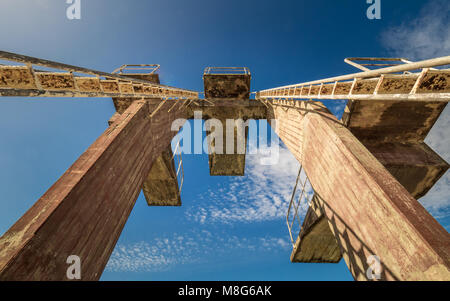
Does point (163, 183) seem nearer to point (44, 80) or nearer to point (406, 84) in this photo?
point (44, 80)

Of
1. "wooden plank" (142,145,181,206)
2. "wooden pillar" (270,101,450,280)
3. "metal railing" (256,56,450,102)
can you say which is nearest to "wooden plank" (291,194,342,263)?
"wooden pillar" (270,101,450,280)

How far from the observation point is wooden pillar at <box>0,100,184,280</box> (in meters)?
2.09

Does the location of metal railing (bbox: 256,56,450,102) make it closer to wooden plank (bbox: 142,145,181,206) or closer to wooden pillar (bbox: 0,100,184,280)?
wooden pillar (bbox: 0,100,184,280)

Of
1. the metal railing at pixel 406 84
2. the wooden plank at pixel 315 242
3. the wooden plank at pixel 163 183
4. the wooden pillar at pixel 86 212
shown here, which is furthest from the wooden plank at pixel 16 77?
the wooden plank at pixel 315 242

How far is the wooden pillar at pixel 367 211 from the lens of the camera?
215 centimetres

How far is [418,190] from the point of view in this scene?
17.0ft

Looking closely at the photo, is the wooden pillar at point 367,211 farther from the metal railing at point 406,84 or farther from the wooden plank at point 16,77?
the wooden plank at point 16,77

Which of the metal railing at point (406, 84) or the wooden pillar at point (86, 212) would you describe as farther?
the wooden pillar at point (86, 212)

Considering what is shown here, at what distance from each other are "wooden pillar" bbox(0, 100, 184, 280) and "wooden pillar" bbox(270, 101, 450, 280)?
17.4 feet

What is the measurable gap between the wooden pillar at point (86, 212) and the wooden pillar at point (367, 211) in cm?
530

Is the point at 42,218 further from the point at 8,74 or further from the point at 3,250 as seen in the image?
the point at 8,74

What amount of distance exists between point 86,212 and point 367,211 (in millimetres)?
5401

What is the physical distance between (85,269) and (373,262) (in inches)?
209
